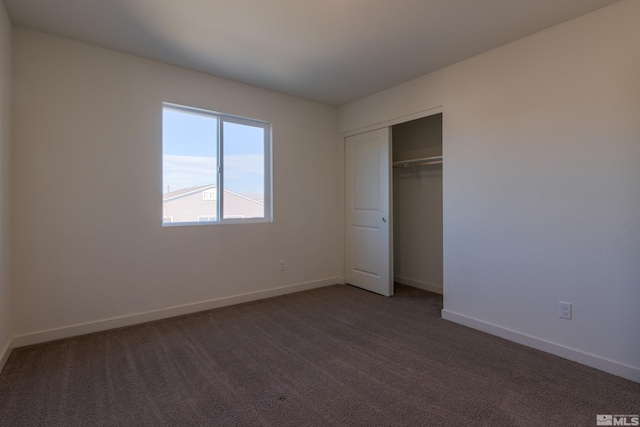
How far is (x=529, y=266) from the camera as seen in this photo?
8.24ft

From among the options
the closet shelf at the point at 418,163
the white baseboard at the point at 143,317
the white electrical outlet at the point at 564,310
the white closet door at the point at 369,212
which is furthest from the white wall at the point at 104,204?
the white electrical outlet at the point at 564,310

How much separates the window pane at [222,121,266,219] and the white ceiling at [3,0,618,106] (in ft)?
2.37

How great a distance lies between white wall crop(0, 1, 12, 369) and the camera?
2158 millimetres

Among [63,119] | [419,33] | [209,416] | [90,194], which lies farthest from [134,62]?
[209,416]

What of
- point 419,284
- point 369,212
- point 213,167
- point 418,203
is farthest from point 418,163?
point 213,167

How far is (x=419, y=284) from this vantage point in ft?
14.0

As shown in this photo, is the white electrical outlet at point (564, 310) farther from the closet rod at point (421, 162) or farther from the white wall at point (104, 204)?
the white wall at point (104, 204)

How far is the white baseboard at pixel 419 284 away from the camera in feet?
13.2

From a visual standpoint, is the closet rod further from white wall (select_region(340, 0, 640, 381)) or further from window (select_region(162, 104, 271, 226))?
window (select_region(162, 104, 271, 226))

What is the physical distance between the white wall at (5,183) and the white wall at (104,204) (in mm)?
100

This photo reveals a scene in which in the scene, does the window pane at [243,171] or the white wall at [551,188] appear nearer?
the white wall at [551,188]

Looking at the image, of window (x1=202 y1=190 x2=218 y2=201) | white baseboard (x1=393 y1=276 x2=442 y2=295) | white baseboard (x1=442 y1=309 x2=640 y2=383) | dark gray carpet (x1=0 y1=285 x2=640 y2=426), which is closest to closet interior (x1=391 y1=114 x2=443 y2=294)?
white baseboard (x1=393 y1=276 x2=442 y2=295)

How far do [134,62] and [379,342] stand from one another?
132 inches

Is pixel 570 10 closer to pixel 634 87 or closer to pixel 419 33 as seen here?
pixel 634 87
